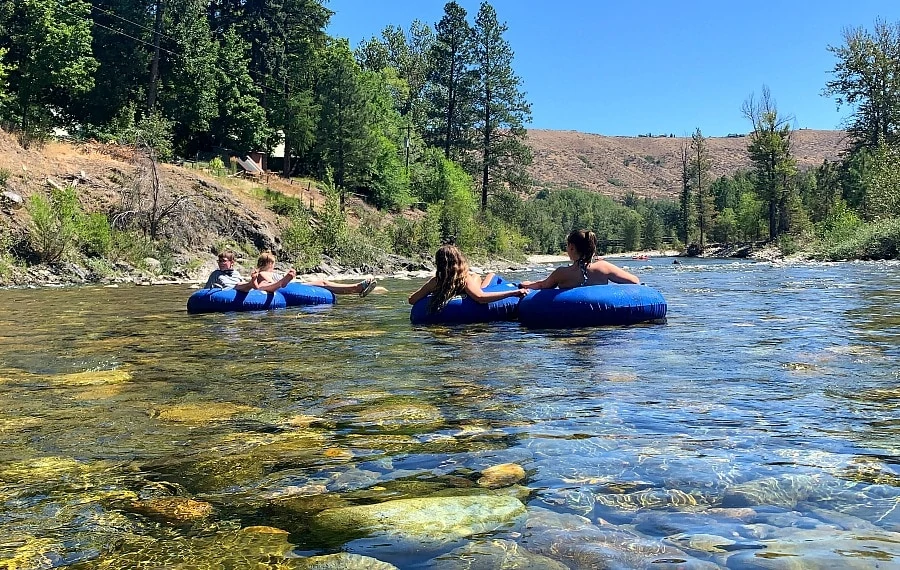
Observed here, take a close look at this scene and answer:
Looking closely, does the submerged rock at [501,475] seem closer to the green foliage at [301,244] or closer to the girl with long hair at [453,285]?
the girl with long hair at [453,285]

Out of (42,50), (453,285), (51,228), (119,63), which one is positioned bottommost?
(453,285)

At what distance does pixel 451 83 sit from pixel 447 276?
174 ft

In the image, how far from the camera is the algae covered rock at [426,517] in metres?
2.59

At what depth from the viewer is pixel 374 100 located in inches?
1961

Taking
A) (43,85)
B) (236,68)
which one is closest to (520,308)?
(43,85)

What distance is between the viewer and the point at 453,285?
9875 millimetres

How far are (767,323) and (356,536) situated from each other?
8.18m

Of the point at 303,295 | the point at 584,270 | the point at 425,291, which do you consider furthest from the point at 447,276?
the point at 303,295

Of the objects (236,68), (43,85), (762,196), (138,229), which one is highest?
(236,68)

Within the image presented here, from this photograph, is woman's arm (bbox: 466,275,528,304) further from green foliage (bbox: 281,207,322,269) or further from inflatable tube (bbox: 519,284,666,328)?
green foliage (bbox: 281,207,322,269)

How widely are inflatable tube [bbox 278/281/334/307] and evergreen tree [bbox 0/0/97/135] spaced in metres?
30.3

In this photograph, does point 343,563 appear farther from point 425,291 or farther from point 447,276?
point 425,291

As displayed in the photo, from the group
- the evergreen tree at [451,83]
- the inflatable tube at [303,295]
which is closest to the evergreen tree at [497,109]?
the evergreen tree at [451,83]

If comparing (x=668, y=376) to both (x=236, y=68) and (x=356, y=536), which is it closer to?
(x=356, y=536)
